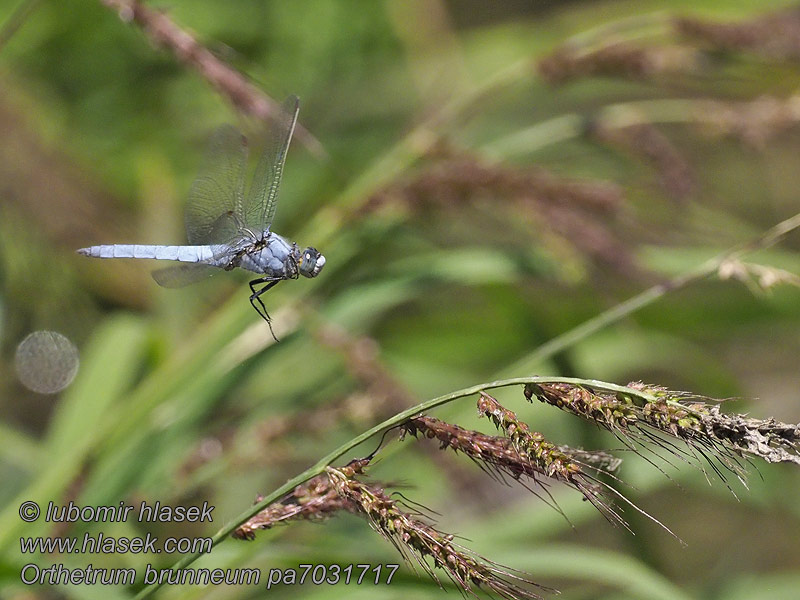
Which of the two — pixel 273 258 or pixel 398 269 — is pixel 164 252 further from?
pixel 398 269

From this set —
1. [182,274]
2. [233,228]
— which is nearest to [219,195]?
[233,228]

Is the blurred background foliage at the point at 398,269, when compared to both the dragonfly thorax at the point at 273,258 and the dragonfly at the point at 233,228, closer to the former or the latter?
the dragonfly at the point at 233,228

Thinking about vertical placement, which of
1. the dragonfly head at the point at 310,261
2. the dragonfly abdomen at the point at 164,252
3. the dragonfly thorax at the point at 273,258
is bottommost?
the dragonfly head at the point at 310,261

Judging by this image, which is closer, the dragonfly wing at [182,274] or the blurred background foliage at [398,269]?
the dragonfly wing at [182,274]

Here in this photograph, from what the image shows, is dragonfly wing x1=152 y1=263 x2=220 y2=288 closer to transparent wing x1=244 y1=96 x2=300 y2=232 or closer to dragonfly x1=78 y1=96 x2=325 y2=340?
dragonfly x1=78 y1=96 x2=325 y2=340

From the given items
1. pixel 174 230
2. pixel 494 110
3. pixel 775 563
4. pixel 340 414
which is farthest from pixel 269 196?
pixel 775 563

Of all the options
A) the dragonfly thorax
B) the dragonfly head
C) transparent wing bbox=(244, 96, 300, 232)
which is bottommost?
the dragonfly head

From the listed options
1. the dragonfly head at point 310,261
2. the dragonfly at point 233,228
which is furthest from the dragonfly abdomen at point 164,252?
the dragonfly head at point 310,261

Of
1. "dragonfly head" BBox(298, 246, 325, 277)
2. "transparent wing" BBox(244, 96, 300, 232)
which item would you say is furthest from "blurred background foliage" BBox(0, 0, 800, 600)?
"dragonfly head" BBox(298, 246, 325, 277)
